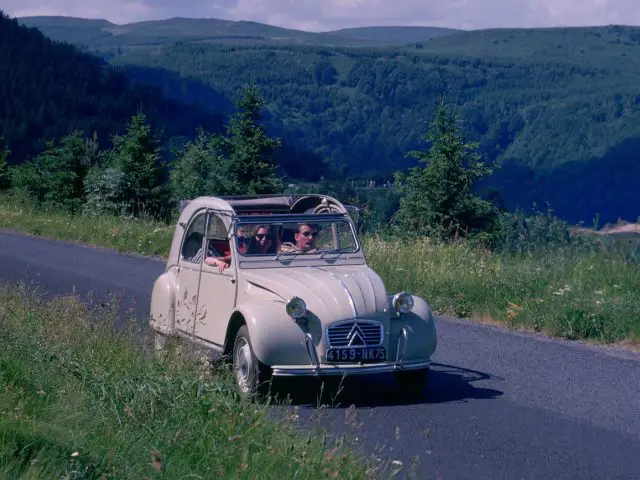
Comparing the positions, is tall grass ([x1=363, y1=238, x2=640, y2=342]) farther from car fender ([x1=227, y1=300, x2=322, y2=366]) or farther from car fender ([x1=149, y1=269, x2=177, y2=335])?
car fender ([x1=227, y1=300, x2=322, y2=366])

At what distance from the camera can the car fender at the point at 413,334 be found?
8.37 meters

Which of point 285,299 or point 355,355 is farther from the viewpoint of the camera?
point 285,299

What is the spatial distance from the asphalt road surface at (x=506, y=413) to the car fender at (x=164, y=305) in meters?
1.87

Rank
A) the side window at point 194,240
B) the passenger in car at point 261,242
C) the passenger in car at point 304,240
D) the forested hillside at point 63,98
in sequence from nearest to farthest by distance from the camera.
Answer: the passenger in car at point 261,242 → the passenger in car at point 304,240 → the side window at point 194,240 → the forested hillside at point 63,98

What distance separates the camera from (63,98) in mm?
147000

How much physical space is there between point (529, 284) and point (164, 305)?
5643 mm

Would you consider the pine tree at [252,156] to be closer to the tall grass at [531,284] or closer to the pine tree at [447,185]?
the pine tree at [447,185]

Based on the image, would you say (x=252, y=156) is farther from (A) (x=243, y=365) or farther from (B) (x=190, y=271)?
(A) (x=243, y=365)

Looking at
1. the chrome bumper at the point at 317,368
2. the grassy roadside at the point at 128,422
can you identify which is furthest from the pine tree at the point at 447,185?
the grassy roadside at the point at 128,422

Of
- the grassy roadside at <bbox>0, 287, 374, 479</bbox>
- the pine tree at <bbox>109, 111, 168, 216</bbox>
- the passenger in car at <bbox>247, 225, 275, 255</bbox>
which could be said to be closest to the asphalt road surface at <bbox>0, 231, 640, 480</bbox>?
the grassy roadside at <bbox>0, 287, 374, 479</bbox>

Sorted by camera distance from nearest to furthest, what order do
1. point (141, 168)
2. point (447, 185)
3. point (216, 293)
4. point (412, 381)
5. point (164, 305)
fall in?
point (412, 381) < point (216, 293) < point (164, 305) < point (447, 185) < point (141, 168)

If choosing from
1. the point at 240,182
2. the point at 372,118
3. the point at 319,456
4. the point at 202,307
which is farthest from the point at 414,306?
the point at 372,118

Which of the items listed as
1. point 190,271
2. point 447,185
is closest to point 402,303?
point 190,271

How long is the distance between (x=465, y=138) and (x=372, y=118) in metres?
141
